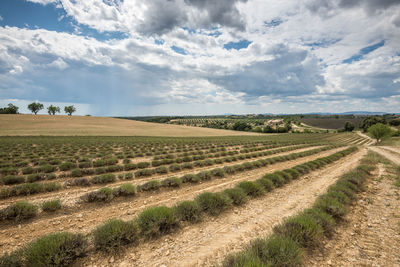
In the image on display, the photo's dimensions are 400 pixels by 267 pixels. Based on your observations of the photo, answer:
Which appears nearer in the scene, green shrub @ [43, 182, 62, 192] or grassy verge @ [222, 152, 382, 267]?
grassy verge @ [222, 152, 382, 267]

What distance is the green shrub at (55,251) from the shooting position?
3.39 metres

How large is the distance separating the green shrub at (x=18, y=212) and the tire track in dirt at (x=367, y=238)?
891cm

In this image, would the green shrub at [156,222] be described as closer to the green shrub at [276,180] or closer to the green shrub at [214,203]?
the green shrub at [214,203]

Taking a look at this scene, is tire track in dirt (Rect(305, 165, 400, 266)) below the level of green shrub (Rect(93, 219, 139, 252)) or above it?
below

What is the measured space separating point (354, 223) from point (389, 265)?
2070 mm

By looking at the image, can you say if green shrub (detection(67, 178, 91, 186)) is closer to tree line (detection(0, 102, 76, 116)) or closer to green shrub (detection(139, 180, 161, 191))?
green shrub (detection(139, 180, 161, 191))

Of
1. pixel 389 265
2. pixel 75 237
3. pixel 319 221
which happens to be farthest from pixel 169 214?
pixel 389 265

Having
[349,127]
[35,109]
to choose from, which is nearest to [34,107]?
[35,109]

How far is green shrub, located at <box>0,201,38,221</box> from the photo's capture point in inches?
207

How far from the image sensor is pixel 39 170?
38.2 ft

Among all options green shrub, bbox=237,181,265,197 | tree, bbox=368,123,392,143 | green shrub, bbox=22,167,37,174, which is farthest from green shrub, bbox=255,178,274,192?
tree, bbox=368,123,392,143

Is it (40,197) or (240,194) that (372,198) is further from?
(40,197)

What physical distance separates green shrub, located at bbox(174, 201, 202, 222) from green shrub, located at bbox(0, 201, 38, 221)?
5.23m

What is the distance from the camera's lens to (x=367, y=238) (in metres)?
4.79
